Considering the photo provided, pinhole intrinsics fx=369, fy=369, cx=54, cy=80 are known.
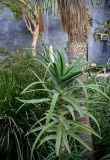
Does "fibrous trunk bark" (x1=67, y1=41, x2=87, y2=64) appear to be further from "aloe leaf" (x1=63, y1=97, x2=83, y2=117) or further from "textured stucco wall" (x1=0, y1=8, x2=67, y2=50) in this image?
"textured stucco wall" (x1=0, y1=8, x2=67, y2=50)

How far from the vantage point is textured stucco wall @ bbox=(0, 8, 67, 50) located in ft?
61.6

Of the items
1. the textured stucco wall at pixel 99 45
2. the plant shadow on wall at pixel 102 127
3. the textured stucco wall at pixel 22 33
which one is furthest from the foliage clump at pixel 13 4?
the plant shadow on wall at pixel 102 127

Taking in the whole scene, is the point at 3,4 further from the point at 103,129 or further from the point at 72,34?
the point at 103,129

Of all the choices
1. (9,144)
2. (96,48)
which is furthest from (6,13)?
(9,144)

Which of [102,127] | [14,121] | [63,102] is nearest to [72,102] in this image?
[63,102]

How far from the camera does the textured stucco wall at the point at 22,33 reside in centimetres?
1878

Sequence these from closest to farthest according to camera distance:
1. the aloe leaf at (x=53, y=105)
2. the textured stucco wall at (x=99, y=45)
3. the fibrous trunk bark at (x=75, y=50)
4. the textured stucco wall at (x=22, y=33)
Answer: the aloe leaf at (x=53, y=105), the fibrous trunk bark at (x=75, y=50), the textured stucco wall at (x=22, y=33), the textured stucco wall at (x=99, y=45)

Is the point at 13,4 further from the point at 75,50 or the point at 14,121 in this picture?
the point at 14,121

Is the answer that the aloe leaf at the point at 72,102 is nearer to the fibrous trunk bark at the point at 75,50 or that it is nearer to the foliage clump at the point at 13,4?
the fibrous trunk bark at the point at 75,50

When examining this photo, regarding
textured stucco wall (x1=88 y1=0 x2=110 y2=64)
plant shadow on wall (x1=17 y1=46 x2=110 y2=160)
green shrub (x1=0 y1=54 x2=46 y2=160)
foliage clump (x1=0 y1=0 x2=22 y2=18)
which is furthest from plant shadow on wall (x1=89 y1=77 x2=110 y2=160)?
textured stucco wall (x1=88 y1=0 x2=110 y2=64)

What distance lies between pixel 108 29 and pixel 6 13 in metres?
5.71

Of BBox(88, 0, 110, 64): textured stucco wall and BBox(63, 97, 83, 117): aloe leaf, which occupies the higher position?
BBox(63, 97, 83, 117): aloe leaf

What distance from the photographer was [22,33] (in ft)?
62.2

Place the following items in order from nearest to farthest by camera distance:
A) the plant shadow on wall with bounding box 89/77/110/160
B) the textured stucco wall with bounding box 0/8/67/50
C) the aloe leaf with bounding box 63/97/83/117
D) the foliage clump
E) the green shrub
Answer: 1. the aloe leaf with bounding box 63/97/83/117
2. the plant shadow on wall with bounding box 89/77/110/160
3. the green shrub
4. the foliage clump
5. the textured stucco wall with bounding box 0/8/67/50
